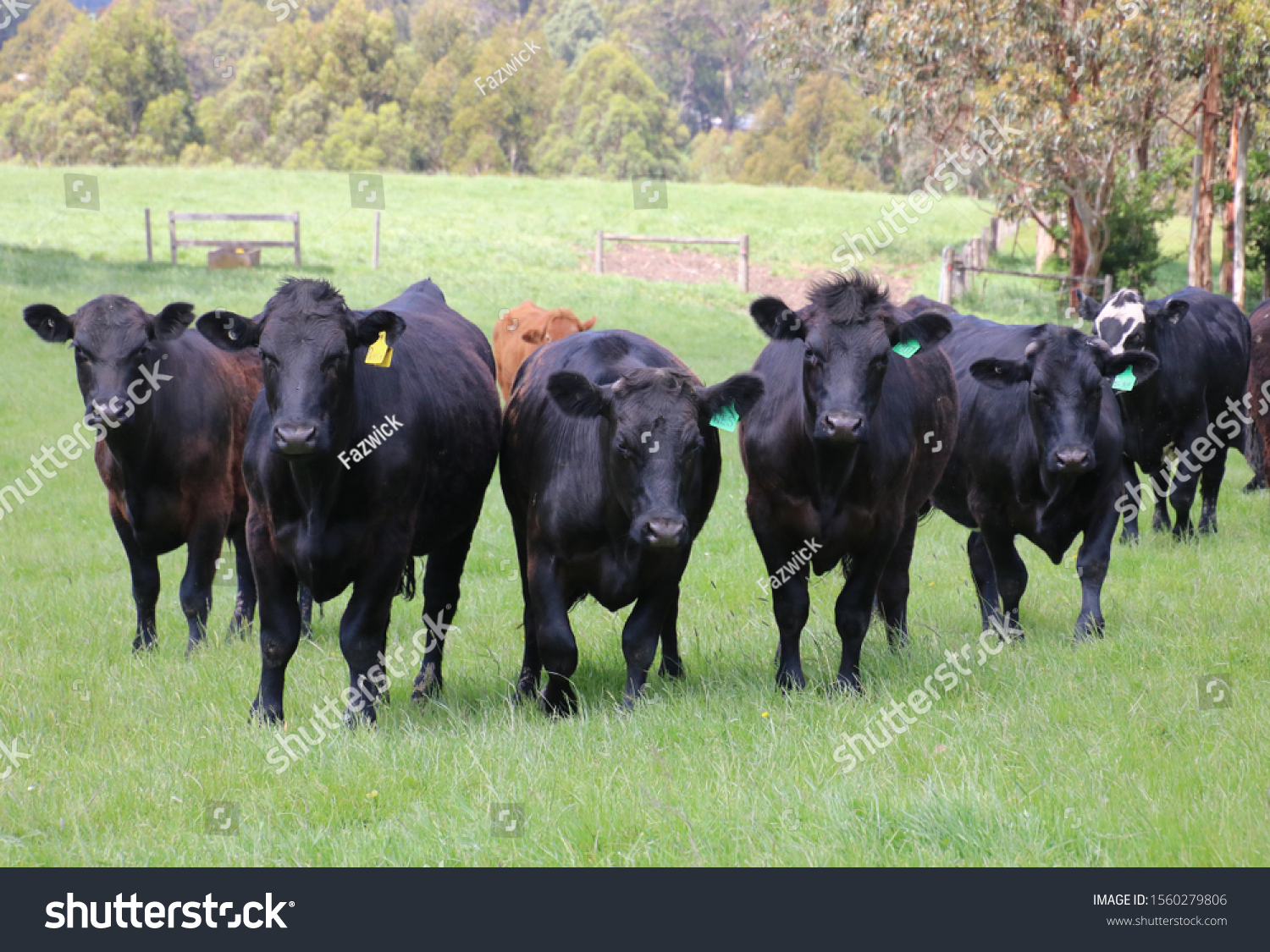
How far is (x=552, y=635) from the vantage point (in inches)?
238

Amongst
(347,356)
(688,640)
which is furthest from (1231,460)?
(347,356)

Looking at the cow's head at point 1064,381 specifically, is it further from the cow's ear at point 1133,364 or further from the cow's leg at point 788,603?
the cow's leg at point 788,603

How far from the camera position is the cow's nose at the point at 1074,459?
23.3 ft

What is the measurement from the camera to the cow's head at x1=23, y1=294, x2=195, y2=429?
7420 millimetres

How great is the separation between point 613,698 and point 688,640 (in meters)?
1.45

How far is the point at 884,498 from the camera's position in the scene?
262 inches

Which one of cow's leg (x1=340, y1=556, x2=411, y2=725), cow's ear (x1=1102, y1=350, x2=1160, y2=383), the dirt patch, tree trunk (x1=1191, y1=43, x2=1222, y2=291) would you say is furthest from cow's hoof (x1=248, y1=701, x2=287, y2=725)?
the dirt patch

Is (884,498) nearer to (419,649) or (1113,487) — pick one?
(1113,487)

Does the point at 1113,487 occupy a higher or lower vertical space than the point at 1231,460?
higher

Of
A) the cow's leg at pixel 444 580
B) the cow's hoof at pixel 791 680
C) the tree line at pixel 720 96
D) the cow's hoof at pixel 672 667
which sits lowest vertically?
the cow's hoof at pixel 672 667

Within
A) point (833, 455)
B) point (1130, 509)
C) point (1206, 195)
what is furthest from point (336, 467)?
point (1206, 195)

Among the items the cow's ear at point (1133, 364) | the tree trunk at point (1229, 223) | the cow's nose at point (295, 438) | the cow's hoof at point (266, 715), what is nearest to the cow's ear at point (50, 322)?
the cow's hoof at point (266, 715)

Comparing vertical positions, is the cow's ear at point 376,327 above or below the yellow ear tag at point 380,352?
above
